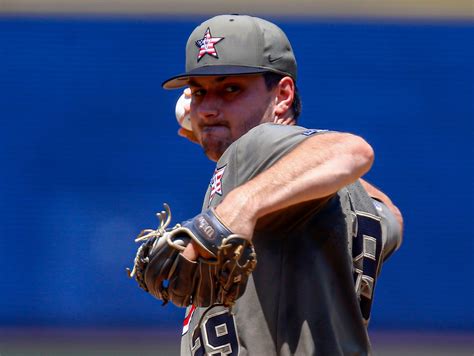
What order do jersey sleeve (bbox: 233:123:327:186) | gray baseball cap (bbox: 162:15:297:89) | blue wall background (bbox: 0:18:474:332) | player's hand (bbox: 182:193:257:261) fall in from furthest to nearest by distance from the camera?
blue wall background (bbox: 0:18:474:332) < gray baseball cap (bbox: 162:15:297:89) < jersey sleeve (bbox: 233:123:327:186) < player's hand (bbox: 182:193:257:261)

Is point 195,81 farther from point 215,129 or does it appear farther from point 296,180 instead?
point 296,180

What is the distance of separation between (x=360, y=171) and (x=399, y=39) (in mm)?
3362

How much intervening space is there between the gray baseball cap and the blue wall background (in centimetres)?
261

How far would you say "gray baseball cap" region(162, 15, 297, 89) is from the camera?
6.12 feet

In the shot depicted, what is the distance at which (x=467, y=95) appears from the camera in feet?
15.2

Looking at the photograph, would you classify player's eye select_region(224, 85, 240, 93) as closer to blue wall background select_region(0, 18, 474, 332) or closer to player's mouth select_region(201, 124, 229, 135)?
player's mouth select_region(201, 124, 229, 135)

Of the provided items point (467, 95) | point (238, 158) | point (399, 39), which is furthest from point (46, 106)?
point (238, 158)

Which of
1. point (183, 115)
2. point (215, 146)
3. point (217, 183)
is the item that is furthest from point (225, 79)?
point (183, 115)

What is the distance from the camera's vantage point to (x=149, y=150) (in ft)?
15.0

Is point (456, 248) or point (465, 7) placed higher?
point (465, 7)

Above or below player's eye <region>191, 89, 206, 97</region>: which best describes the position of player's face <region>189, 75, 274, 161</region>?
below

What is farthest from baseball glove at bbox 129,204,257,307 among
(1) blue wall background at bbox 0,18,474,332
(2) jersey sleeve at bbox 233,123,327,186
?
(1) blue wall background at bbox 0,18,474,332

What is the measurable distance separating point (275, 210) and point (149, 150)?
321 centimetres

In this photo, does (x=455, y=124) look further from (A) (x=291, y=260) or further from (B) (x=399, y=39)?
(A) (x=291, y=260)
